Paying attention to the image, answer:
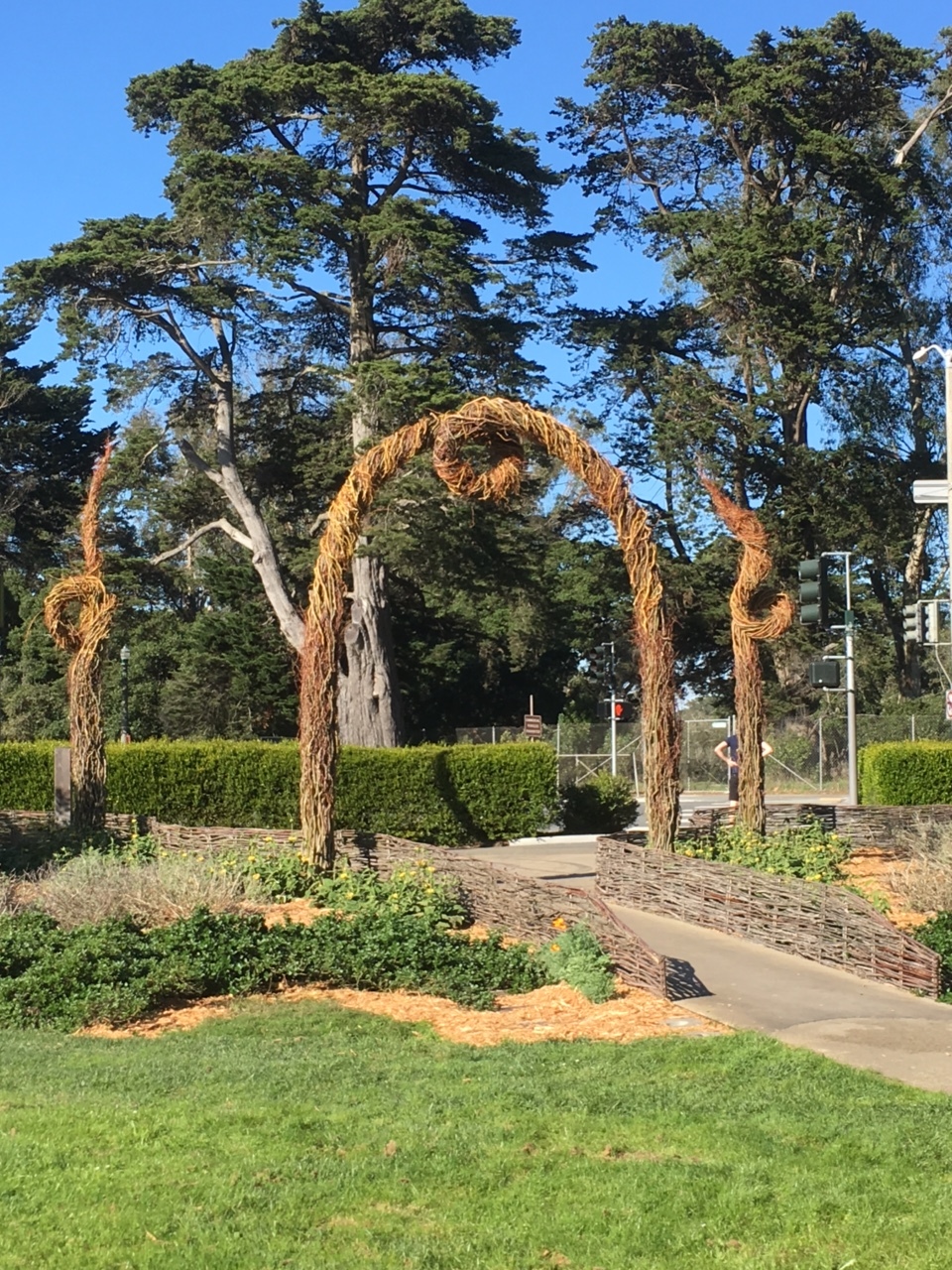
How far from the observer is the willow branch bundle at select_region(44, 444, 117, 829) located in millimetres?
16500

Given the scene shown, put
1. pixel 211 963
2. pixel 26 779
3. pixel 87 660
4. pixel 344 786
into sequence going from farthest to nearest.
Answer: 1. pixel 26 779
2. pixel 344 786
3. pixel 87 660
4. pixel 211 963

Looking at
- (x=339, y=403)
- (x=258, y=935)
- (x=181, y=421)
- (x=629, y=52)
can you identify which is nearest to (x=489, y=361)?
(x=339, y=403)

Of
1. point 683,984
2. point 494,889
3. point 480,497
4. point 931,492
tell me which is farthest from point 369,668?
point 683,984

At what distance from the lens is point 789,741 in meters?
41.8

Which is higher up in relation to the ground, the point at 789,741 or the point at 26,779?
the point at 789,741

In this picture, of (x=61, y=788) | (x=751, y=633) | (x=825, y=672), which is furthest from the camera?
(x=825, y=672)

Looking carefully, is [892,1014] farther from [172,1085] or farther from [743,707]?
[743,707]

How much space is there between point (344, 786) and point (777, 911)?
1249 centimetres

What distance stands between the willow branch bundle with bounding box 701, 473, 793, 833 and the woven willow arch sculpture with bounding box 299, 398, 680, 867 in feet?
4.58

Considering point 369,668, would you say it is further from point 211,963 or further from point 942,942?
point 942,942

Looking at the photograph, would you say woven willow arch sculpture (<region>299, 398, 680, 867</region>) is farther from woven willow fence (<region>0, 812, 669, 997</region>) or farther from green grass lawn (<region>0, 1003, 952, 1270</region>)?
green grass lawn (<region>0, 1003, 952, 1270</region>)

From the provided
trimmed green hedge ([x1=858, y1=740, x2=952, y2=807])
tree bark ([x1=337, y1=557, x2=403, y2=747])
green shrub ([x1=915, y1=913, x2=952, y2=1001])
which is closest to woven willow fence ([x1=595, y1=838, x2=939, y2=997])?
green shrub ([x1=915, y1=913, x2=952, y2=1001])

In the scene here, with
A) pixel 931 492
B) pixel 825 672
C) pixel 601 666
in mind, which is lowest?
pixel 825 672

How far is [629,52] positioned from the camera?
4266cm
